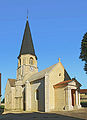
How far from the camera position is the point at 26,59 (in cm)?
3944

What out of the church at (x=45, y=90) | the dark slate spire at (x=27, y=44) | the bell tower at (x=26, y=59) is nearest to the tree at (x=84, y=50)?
the church at (x=45, y=90)

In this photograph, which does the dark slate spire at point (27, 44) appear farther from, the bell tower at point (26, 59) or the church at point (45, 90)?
the church at point (45, 90)

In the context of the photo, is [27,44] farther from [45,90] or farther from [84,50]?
[84,50]

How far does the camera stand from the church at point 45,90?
957 inches

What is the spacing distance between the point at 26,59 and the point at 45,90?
16258 mm

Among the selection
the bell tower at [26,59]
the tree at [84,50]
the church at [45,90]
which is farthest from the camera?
the bell tower at [26,59]

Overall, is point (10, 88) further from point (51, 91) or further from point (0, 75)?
point (51, 91)

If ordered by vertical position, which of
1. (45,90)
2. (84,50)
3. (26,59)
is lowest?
(45,90)

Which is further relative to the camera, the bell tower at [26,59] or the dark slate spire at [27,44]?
the dark slate spire at [27,44]

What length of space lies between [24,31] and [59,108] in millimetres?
27496

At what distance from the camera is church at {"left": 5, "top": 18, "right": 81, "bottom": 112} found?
2431 cm

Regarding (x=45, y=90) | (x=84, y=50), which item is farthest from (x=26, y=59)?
→ (x=84, y=50)

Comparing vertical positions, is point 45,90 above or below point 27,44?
below

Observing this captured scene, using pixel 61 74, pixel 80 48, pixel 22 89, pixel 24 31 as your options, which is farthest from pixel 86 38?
pixel 24 31
